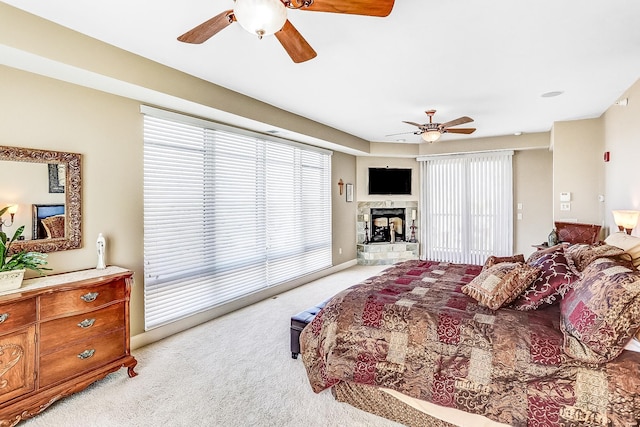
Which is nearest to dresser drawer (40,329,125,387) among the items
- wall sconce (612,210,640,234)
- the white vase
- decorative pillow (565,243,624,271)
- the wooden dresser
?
the wooden dresser

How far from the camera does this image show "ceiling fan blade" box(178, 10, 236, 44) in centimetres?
179

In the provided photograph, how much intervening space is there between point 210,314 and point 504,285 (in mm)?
3319

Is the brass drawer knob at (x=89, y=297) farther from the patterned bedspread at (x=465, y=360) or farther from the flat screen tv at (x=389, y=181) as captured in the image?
the flat screen tv at (x=389, y=181)

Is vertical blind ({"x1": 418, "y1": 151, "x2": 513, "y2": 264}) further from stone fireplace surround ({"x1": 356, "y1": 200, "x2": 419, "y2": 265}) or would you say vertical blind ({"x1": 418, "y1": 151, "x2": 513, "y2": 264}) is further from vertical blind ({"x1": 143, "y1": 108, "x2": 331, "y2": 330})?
vertical blind ({"x1": 143, "y1": 108, "x2": 331, "y2": 330})

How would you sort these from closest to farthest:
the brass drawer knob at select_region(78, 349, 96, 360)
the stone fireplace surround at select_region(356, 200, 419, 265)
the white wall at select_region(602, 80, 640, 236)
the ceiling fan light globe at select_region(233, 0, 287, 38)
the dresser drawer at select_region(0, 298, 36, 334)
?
1. the ceiling fan light globe at select_region(233, 0, 287, 38)
2. the dresser drawer at select_region(0, 298, 36, 334)
3. the brass drawer knob at select_region(78, 349, 96, 360)
4. the white wall at select_region(602, 80, 640, 236)
5. the stone fireplace surround at select_region(356, 200, 419, 265)

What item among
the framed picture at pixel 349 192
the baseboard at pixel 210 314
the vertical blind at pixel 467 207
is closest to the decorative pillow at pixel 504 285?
the baseboard at pixel 210 314

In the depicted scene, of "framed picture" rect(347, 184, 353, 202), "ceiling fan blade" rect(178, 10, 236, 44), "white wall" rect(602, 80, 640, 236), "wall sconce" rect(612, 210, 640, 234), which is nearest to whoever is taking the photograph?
"ceiling fan blade" rect(178, 10, 236, 44)

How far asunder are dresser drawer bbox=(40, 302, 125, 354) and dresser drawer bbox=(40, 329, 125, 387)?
46mm

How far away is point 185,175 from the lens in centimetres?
371

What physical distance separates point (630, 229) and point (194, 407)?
447 centimetres

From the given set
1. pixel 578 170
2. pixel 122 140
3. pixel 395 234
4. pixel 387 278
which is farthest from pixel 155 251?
pixel 578 170

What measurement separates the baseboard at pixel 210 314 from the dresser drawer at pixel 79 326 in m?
0.72

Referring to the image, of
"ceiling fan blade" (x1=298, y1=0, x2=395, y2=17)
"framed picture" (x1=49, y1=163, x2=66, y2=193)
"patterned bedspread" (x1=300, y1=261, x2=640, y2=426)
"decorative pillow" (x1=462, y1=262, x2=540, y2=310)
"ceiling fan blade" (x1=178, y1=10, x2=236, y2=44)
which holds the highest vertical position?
"ceiling fan blade" (x1=178, y1=10, x2=236, y2=44)

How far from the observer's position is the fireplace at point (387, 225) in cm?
749
